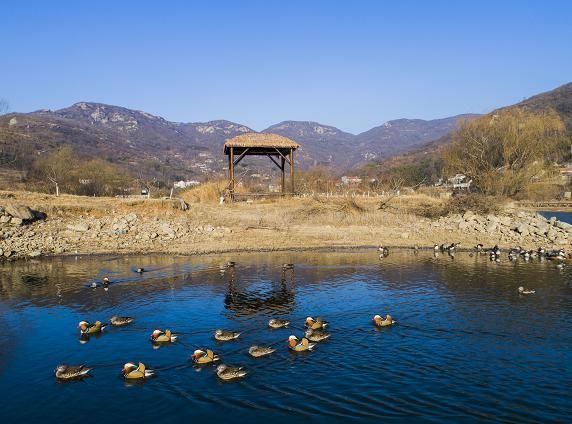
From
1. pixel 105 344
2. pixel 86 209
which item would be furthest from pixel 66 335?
pixel 86 209

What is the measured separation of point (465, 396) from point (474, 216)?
30.5m

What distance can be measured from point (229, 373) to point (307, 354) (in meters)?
2.66

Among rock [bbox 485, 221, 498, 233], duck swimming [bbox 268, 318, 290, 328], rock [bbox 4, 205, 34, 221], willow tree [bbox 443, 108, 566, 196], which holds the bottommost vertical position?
duck swimming [bbox 268, 318, 290, 328]

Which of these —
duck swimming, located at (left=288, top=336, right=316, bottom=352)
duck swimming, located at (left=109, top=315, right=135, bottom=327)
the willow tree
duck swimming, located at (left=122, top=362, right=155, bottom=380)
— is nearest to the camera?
duck swimming, located at (left=122, top=362, right=155, bottom=380)

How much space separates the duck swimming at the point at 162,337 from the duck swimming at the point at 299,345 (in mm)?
3750

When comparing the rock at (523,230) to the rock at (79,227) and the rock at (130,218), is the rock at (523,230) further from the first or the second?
the rock at (79,227)

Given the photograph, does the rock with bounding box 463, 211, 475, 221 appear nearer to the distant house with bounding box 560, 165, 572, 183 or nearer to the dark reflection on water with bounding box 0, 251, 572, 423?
the dark reflection on water with bounding box 0, 251, 572, 423

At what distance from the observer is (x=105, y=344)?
1545 centimetres

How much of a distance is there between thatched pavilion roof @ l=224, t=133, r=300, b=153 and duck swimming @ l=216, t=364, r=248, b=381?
29988 millimetres

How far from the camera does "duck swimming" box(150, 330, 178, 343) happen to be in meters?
15.4

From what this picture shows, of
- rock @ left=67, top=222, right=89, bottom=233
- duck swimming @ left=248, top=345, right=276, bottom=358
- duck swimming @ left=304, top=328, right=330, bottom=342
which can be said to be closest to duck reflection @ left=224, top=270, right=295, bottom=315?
duck swimming @ left=304, top=328, right=330, bottom=342

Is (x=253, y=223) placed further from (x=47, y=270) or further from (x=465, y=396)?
(x=465, y=396)

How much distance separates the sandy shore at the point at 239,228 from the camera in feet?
106

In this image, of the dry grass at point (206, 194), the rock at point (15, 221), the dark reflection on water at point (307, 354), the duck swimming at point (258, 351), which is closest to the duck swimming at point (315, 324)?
the dark reflection on water at point (307, 354)
